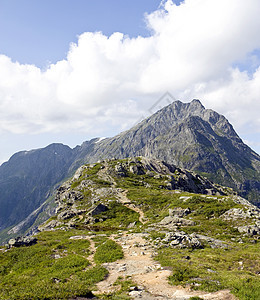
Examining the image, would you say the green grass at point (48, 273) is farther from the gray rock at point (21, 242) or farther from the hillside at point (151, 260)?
the gray rock at point (21, 242)

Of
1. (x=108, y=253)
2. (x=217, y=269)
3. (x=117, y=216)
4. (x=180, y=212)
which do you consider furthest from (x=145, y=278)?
(x=117, y=216)

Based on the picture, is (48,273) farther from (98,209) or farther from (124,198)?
(124,198)

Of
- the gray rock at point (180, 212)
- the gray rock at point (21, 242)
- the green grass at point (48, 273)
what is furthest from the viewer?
the gray rock at point (180, 212)

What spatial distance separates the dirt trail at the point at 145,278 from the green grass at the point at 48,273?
6.01ft

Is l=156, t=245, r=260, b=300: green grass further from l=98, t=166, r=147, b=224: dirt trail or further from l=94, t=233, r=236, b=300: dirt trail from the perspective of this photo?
l=98, t=166, r=147, b=224: dirt trail

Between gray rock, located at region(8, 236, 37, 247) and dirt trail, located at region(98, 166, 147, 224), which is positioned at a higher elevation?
dirt trail, located at region(98, 166, 147, 224)

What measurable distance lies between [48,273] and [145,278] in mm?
12493

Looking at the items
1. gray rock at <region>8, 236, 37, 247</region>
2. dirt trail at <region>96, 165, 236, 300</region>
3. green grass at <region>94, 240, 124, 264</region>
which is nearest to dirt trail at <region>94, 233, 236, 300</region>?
dirt trail at <region>96, 165, 236, 300</region>

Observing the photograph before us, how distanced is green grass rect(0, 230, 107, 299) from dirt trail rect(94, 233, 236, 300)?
1.83m

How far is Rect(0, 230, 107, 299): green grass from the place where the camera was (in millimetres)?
15617

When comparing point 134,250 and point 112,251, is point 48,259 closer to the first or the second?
point 112,251

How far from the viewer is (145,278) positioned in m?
19.9

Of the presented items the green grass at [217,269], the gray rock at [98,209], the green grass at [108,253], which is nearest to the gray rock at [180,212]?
the green grass at [217,269]

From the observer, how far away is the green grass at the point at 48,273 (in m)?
15.6
